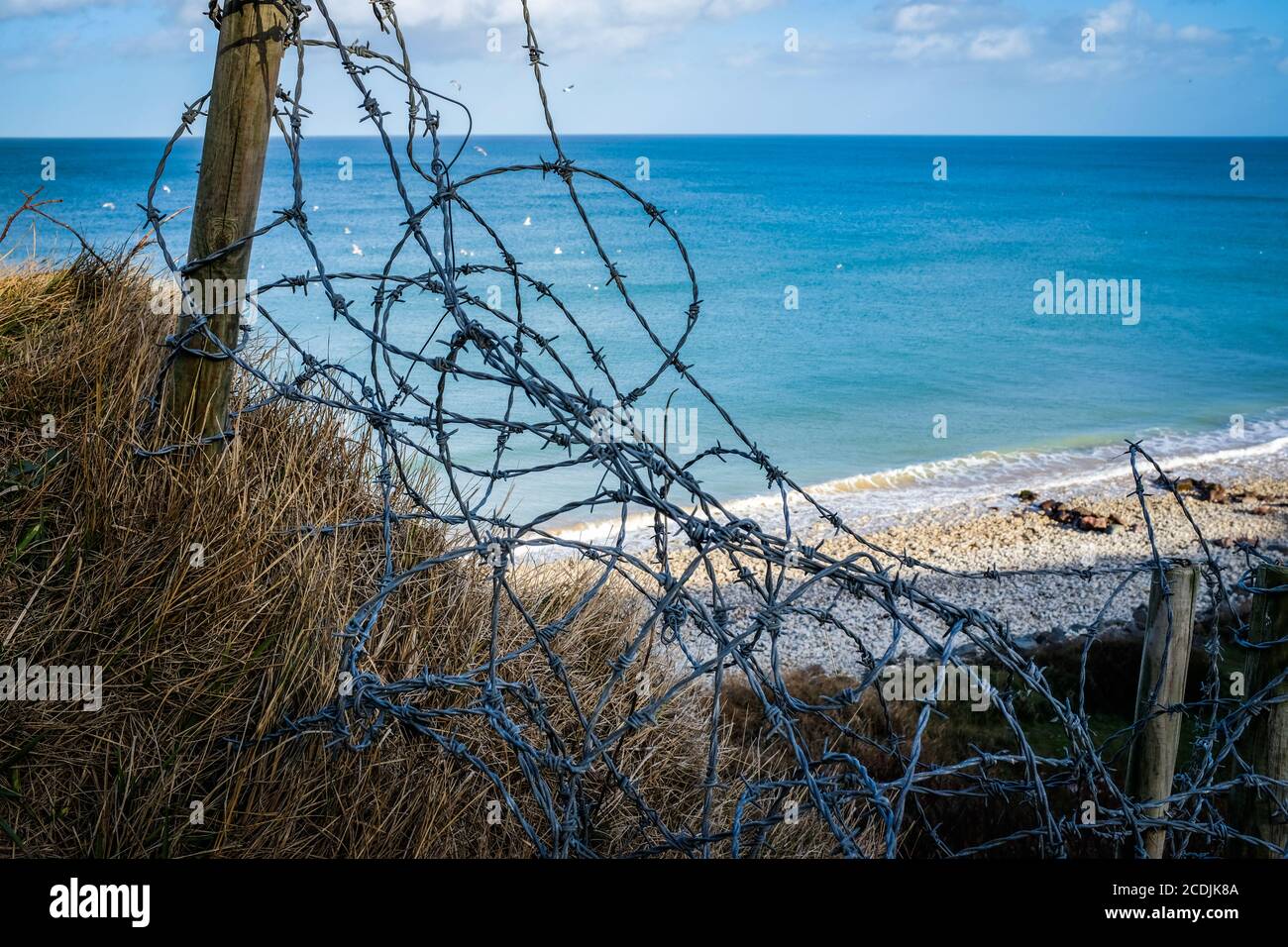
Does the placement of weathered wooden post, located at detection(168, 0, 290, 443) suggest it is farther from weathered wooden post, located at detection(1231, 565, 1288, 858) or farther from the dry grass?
weathered wooden post, located at detection(1231, 565, 1288, 858)

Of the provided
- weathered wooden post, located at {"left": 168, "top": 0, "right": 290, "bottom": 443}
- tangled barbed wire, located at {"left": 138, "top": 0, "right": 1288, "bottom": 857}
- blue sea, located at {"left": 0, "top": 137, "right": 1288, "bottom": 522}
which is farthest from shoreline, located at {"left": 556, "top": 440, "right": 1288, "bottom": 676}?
weathered wooden post, located at {"left": 168, "top": 0, "right": 290, "bottom": 443}

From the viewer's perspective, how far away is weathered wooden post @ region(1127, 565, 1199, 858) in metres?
1.97

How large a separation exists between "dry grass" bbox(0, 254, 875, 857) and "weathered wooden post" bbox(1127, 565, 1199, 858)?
2.98 feet

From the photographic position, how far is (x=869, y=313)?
Answer: 2719 centimetres

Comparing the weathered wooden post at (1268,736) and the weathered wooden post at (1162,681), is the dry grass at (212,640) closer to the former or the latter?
the weathered wooden post at (1162,681)

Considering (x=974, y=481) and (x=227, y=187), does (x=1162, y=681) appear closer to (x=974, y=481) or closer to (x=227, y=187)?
(x=227, y=187)

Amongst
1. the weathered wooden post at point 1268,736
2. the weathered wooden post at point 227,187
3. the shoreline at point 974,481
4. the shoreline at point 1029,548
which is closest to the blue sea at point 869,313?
the shoreline at point 974,481

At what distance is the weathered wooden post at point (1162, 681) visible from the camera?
197cm

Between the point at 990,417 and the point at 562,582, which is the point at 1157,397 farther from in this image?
the point at 562,582

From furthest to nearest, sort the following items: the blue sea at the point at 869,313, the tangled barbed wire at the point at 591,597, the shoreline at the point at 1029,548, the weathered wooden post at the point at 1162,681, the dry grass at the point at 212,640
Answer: the blue sea at the point at 869,313 → the shoreline at the point at 1029,548 → the weathered wooden post at the point at 1162,681 → the dry grass at the point at 212,640 → the tangled barbed wire at the point at 591,597

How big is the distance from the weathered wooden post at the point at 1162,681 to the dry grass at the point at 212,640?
0.91 meters

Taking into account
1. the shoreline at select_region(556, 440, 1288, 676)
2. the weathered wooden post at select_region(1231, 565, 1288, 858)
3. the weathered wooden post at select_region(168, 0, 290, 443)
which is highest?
the weathered wooden post at select_region(168, 0, 290, 443)

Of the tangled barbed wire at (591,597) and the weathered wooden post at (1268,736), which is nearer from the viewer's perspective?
the tangled barbed wire at (591,597)
